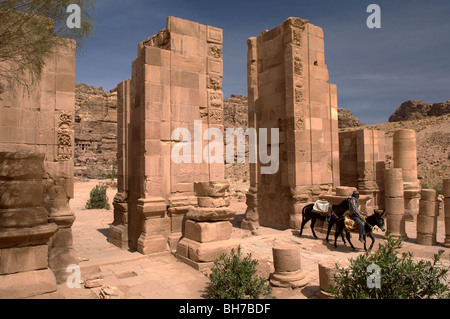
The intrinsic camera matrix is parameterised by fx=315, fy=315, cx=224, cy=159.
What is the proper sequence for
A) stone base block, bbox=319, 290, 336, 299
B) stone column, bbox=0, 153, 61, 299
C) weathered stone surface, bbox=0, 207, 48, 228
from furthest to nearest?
stone base block, bbox=319, 290, 336, 299 < weathered stone surface, bbox=0, 207, 48, 228 < stone column, bbox=0, 153, 61, 299

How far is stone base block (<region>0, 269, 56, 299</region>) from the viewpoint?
3964 millimetres

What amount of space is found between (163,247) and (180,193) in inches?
60.2

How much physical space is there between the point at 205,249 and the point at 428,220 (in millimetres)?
7231

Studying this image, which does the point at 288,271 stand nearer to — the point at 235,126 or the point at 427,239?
the point at 427,239

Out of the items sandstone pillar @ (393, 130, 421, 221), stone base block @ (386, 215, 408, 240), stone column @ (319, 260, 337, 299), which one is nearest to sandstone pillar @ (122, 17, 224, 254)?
stone column @ (319, 260, 337, 299)

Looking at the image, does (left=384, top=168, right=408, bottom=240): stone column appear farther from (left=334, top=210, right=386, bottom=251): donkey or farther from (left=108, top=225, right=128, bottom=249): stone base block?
(left=108, top=225, right=128, bottom=249): stone base block

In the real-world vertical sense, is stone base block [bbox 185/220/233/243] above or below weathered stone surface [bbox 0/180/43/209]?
below

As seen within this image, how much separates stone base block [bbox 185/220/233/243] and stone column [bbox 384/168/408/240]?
6.46 metres

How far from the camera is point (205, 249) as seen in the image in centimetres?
671

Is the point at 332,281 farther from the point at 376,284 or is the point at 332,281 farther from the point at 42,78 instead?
the point at 42,78

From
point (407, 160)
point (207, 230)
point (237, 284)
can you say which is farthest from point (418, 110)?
point (237, 284)

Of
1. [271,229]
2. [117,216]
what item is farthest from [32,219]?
[271,229]

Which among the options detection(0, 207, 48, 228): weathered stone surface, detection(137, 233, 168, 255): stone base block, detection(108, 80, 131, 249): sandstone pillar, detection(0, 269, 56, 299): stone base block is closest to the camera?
detection(0, 269, 56, 299): stone base block
